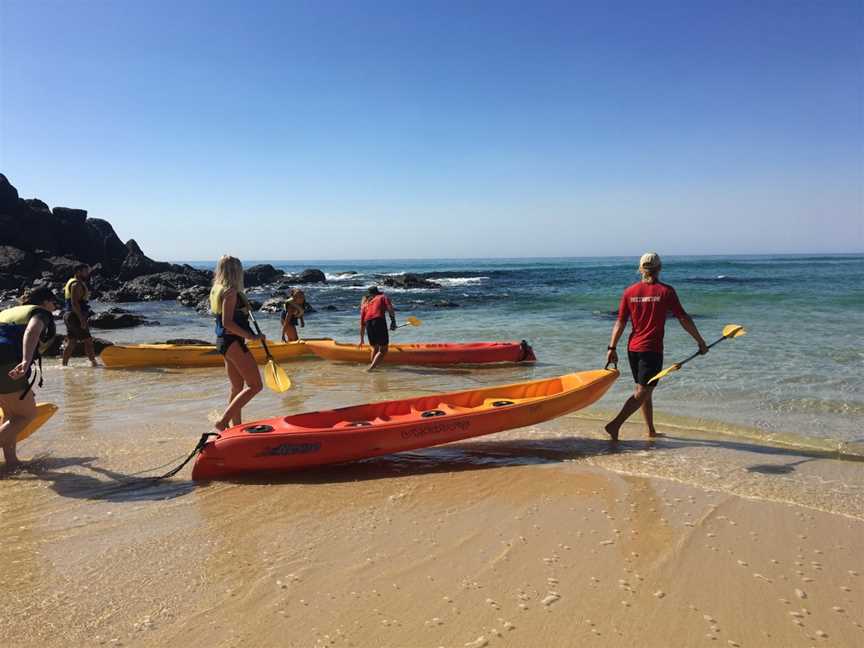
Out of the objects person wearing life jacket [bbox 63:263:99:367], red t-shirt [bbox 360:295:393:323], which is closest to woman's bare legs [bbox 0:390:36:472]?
person wearing life jacket [bbox 63:263:99:367]

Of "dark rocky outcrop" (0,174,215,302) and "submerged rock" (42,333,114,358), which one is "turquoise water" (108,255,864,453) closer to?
"submerged rock" (42,333,114,358)

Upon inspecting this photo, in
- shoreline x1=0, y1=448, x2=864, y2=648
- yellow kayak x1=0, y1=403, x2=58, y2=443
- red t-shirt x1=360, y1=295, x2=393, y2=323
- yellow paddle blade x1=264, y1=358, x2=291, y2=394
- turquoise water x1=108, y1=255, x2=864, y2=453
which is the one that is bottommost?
turquoise water x1=108, y1=255, x2=864, y2=453

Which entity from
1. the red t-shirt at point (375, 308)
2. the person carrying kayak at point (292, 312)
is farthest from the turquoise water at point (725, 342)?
the person carrying kayak at point (292, 312)

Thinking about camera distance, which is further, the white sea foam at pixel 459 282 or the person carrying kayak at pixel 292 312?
the white sea foam at pixel 459 282

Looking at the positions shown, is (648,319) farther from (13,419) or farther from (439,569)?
(13,419)

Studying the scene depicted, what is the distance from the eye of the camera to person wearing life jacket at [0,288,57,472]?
4699mm

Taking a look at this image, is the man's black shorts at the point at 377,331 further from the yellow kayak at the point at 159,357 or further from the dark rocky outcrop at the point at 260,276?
the dark rocky outcrop at the point at 260,276

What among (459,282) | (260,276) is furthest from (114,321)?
(459,282)

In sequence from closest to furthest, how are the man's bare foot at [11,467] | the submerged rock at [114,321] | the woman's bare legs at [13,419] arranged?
the woman's bare legs at [13,419], the man's bare foot at [11,467], the submerged rock at [114,321]

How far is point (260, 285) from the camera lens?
160ft

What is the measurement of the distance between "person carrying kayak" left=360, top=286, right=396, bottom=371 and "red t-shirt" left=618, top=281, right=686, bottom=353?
5840 mm

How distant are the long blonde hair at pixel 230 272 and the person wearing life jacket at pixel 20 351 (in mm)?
1345

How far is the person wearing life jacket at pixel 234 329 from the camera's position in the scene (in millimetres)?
5414

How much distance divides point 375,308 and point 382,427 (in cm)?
605
